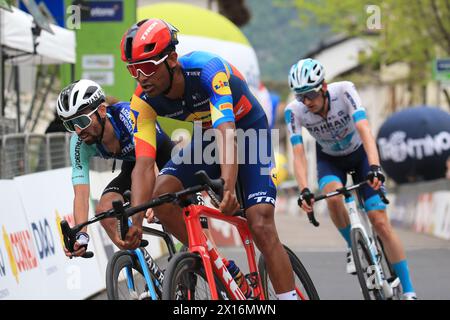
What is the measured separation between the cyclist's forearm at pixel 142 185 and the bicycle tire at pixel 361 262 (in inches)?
98.7

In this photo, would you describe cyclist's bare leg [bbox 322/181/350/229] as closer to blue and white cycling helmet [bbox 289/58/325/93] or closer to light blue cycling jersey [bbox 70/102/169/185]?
blue and white cycling helmet [bbox 289/58/325/93]

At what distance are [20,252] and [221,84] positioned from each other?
3.62 m

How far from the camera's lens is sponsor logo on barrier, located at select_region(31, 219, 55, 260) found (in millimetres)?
9789

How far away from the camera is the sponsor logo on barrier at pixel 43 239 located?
9.79 meters

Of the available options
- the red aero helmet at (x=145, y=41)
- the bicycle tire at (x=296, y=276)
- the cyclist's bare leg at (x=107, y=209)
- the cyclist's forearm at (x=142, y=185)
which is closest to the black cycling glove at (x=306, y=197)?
the bicycle tire at (x=296, y=276)

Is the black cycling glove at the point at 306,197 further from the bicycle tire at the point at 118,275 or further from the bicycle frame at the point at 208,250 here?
the bicycle frame at the point at 208,250

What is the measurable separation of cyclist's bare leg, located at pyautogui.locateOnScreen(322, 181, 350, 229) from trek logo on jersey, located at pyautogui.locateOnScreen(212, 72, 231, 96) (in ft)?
8.94

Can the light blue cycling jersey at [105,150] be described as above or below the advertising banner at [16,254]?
above

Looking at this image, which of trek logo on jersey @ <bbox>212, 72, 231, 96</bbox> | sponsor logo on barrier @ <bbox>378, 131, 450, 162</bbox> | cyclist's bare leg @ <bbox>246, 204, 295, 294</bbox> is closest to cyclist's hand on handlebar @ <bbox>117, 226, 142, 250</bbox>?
cyclist's bare leg @ <bbox>246, 204, 295, 294</bbox>

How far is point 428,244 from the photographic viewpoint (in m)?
17.7

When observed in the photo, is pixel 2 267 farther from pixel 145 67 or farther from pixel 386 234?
pixel 145 67

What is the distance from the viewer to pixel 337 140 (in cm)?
898
